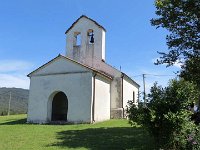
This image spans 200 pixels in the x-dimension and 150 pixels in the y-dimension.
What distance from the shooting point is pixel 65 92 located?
2453 cm

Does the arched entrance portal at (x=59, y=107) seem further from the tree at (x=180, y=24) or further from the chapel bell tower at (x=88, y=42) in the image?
the tree at (x=180, y=24)

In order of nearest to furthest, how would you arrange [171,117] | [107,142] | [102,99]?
[171,117], [107,142], [102,99]

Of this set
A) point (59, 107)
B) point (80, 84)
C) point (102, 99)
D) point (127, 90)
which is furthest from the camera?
point (127, 90)

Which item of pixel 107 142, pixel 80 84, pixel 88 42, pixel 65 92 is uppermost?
pixel 88 42

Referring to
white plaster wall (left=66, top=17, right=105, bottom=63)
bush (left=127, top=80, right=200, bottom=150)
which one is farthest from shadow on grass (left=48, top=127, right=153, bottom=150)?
white plaster wall (left=66, top=17, right=105, bottom=63)

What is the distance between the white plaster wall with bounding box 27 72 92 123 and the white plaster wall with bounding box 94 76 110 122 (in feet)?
3.53

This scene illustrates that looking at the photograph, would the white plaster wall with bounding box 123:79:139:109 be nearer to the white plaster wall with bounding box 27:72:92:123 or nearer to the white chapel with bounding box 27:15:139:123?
the white chapel with bounding box 27:15:139:123

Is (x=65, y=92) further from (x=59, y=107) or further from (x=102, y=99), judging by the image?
(x=59, y=107)

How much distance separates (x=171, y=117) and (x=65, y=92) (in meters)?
14.7

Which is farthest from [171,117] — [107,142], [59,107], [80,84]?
[59,107]

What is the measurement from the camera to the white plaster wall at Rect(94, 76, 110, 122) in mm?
24562

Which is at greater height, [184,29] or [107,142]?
[184,29]

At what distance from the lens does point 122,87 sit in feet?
95.2

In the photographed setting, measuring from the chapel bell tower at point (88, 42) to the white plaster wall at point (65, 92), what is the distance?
16.6ft
